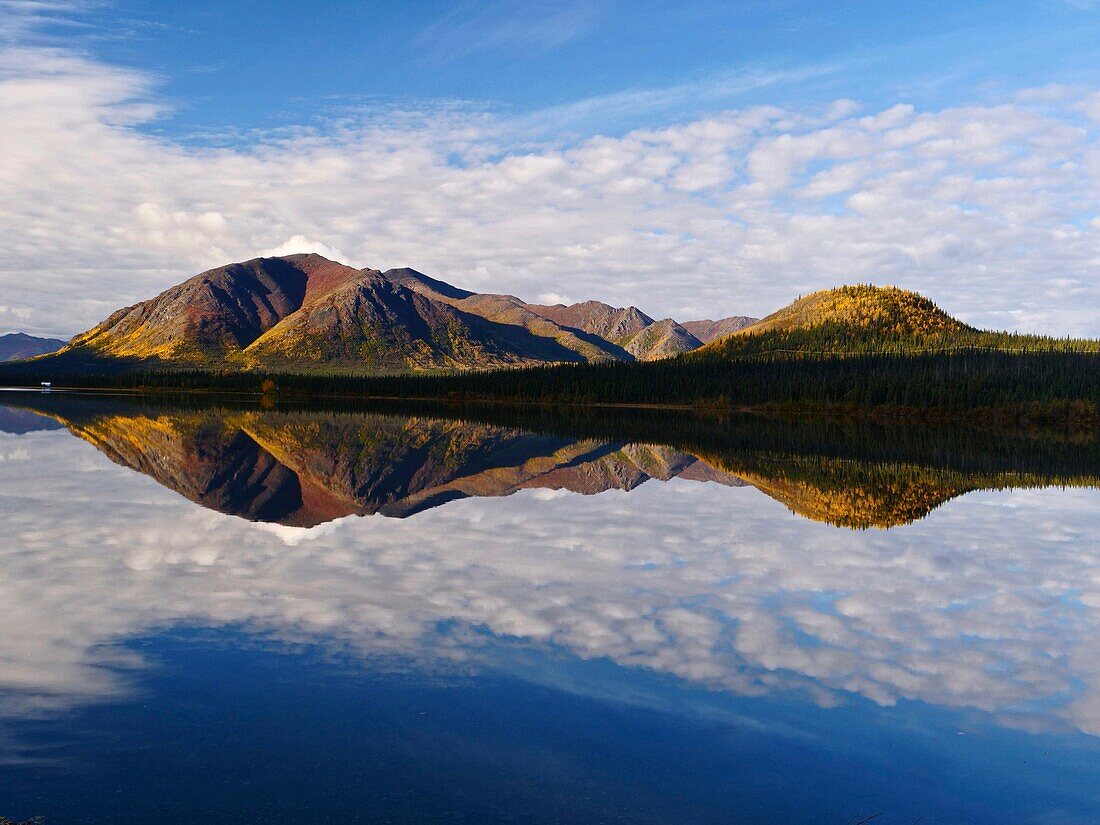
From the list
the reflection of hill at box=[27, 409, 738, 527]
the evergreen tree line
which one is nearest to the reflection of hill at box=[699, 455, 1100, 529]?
the reflection of hill at box=[27, 409, 738, 527]

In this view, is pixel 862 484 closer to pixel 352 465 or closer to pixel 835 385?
pixel 352 465

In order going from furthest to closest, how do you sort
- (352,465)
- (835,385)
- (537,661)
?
(835,385)
(352,465)
(537,661)

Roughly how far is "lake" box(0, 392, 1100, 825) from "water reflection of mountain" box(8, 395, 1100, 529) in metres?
1.13

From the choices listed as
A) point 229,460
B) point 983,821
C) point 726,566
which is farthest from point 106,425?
point 983,821

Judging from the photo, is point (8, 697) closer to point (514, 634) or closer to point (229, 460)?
point (514, 634)

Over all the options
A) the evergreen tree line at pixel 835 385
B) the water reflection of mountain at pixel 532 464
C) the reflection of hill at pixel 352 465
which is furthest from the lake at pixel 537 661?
the evergreen tree line at pixel 835 385

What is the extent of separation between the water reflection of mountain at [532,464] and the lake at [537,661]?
1134 millimetres

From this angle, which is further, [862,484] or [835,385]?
[835,385]

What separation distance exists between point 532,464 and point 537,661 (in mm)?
34091

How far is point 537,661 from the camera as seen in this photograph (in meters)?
12.9

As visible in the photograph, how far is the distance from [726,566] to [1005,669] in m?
7.86

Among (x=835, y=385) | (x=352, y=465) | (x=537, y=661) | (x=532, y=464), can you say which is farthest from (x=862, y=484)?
(x=835, y=385)

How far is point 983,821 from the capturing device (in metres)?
8.62

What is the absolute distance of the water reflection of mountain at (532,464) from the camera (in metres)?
31.3
